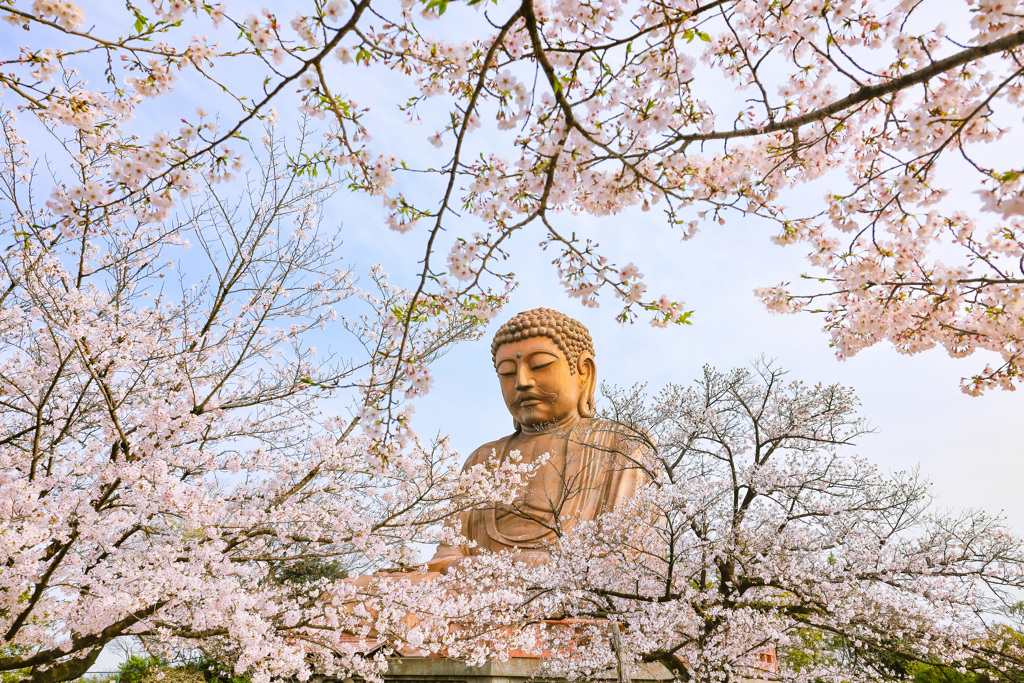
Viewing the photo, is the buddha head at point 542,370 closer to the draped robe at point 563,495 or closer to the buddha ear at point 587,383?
the buddha ear at point 587,383

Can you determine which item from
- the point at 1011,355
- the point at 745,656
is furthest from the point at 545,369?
the point at 1011,355

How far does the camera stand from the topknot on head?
8250mm

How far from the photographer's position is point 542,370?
8.21 metres

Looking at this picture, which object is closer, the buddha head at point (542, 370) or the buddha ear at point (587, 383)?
the buddha head at point (542, 370)

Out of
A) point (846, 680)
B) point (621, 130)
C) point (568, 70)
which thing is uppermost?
point (568, 70)

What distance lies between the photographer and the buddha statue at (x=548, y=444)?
7402 millimetres

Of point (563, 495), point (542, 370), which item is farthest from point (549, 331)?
point (563, 495)

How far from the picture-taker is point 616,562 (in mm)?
5867

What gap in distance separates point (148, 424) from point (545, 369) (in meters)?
4.87

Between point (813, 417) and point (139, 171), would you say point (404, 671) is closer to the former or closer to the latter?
point (813, 417)

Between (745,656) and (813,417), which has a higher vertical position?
(813,417)

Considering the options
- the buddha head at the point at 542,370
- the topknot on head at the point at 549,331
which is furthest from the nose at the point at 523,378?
the topknot on head at the point at 549,331

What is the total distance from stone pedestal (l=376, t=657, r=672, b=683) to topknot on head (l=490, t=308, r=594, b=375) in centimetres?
368

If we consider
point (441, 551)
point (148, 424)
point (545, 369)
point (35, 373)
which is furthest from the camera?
point (545, 369)
